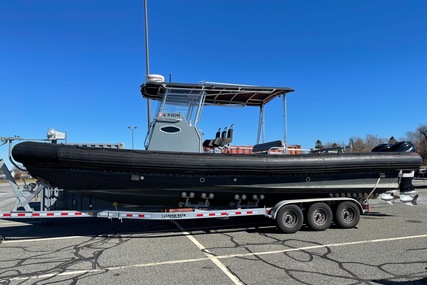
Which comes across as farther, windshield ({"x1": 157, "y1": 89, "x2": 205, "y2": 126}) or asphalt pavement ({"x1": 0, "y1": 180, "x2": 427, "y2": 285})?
windshield ({"x1": 157, "y1": 89, "x2": 205, "y2": 126})

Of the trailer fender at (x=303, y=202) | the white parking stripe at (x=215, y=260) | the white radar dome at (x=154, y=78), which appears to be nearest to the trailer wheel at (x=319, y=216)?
the trailer fender at (x=303, y=202)

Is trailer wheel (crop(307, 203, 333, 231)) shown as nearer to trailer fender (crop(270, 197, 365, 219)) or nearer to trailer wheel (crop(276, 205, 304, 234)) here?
trailer fender (crop(270, 197, 365, 219))

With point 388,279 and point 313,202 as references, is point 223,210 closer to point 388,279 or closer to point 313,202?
point 313,202

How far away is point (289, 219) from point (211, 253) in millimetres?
2378

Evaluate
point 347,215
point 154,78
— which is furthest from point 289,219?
point 154,78

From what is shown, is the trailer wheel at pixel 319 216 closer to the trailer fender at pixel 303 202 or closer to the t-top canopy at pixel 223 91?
the trailer fender at pixel 303 202

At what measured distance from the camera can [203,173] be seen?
689cm

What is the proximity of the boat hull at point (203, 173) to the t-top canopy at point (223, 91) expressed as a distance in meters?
1.65

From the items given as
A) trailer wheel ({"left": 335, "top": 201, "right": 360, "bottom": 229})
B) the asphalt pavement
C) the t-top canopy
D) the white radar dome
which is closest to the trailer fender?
trailer wheel ({"left": 335, "top": 201, "right": 360, "bottom": 229})

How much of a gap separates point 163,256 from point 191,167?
5.72 ft

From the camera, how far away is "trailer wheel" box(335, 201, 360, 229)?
25.8 ft

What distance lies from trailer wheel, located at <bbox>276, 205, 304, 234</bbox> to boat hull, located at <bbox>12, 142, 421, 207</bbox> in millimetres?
364

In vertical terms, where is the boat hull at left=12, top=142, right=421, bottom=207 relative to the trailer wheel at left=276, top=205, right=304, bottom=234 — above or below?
above

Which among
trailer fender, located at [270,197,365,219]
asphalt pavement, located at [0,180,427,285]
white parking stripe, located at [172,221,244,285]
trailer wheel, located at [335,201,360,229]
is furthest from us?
trailer wheel, located at [335,201,360,229]
